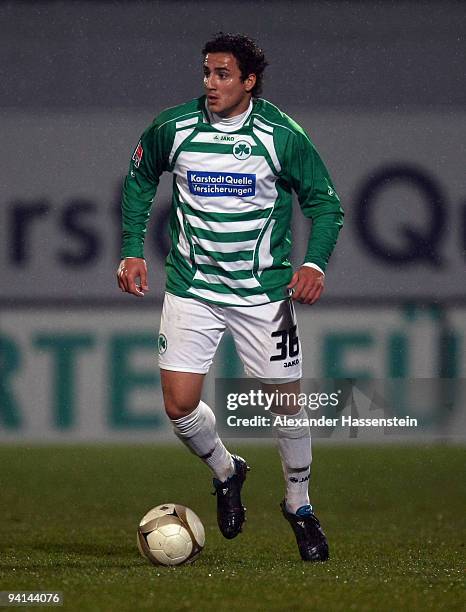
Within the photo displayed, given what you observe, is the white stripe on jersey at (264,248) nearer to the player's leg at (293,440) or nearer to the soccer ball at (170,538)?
the player's leg at (293,440)

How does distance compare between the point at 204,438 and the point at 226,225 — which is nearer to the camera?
the point at 226,225

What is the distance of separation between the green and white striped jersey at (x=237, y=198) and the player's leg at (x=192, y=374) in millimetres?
75

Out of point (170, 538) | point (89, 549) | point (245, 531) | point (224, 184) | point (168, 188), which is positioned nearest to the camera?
point (170, 538)

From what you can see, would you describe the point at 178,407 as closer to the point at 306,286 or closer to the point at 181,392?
the point at 181,392

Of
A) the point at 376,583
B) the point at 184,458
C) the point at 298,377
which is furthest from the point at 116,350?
the point at 376,583

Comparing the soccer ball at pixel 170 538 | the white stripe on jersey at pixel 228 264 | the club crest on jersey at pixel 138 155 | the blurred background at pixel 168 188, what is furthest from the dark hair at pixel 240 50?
the blurred background at pixel 168 188

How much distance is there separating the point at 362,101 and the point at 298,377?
550 centimetres

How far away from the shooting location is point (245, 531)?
→ 567 centimetres

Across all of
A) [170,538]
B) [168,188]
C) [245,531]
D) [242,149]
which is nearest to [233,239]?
[242,149]

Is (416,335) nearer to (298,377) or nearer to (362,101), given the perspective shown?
(362,101)

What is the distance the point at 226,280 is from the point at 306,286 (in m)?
0.33

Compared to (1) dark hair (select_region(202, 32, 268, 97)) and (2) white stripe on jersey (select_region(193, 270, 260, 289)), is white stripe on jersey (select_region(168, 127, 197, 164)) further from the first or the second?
(2) white stripe on jersey (select_region(193, 270, 260, 289))

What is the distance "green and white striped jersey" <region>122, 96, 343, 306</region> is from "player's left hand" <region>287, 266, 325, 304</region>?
0.32ft

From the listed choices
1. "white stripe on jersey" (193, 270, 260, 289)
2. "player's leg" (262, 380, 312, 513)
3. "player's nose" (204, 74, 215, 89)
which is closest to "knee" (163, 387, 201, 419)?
"player's leg" (262, 380, 312, 513)
